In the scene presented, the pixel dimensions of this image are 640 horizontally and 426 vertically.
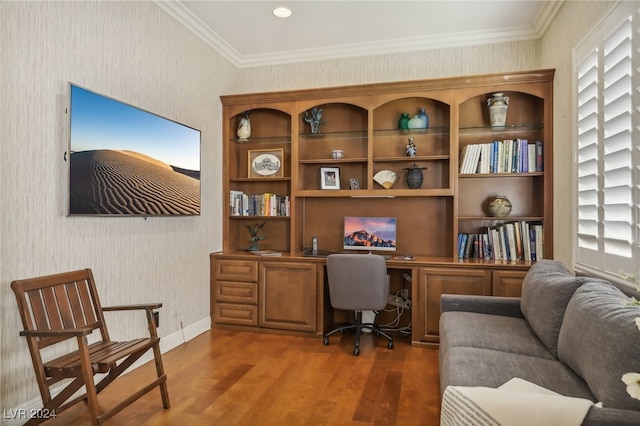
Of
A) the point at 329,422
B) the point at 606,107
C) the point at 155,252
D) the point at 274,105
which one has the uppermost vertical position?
Result: the point at 274,105

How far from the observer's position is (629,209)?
195 centimetres

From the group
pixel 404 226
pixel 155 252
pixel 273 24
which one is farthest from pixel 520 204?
pixel 155 252

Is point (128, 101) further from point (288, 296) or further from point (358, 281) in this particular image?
point (358, 281)

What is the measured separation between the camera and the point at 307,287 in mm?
3641

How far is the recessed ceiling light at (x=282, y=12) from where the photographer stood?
332 centimetres

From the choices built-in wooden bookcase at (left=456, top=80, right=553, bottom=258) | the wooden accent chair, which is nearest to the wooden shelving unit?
built-in wooden bookcase at (left=456, top=80, right=553, bottom=258)

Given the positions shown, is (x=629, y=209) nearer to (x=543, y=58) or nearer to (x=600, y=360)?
(x=600, y=360)

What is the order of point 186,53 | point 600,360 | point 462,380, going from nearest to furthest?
1. point 600,360
2. point 462,380
3. point 186,53

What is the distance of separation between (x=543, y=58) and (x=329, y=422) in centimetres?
355

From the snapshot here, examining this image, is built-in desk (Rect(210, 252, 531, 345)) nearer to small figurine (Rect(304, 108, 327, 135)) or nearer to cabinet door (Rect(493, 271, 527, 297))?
cabinet door (Rect(493, 271, 527, 297))

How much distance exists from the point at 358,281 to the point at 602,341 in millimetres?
1892

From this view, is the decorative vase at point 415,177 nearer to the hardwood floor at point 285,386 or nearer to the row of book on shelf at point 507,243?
the row of book on shelf at point 507,243

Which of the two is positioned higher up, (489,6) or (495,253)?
(489,6)

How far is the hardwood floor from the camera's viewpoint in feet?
7.22
